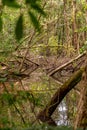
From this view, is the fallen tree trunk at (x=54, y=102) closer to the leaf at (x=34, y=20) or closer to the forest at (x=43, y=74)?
the forest at (x=43, y=74)

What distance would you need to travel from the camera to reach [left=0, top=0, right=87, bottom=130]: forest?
323 centimetres

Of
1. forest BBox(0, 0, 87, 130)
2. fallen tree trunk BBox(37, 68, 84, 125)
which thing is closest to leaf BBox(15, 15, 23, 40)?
forest BBox(0, 0, 87, 130)

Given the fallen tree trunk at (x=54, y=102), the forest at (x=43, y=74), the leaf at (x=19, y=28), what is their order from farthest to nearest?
the fallen tree trunk at (x=54, y=102)
the forest at (x=43, y=74)
the leaf at (x=19, y=28)

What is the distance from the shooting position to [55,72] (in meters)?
10.8

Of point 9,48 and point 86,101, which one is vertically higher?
point 86,101

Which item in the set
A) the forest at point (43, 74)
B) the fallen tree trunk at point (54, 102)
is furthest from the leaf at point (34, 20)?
the fallen tree trunk at point (54, 102)

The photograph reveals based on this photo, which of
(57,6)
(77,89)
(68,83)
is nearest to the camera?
(68,83)

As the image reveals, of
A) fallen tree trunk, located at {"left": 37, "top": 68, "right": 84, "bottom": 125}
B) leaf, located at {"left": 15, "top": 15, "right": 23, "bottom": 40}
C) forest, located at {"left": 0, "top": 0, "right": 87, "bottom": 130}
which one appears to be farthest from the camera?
fallen tree trunk, located at {"left": 37, "top": 68, "right": 84, "bottom": 125}

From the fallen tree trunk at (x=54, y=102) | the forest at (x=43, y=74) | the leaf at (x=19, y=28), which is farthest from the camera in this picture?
the fallen tree trunk at (x=54, y=102)

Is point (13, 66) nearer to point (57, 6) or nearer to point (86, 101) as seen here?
point (57, 6)

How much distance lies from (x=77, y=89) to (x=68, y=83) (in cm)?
320

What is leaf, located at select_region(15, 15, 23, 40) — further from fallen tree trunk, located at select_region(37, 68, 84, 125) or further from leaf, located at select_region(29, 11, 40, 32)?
fallen tree trunk, located at select_region(37, 68, 84, 125)

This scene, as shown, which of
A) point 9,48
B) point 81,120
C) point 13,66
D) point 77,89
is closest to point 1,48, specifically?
point 9,48

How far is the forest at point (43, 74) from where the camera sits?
10.6 ft
